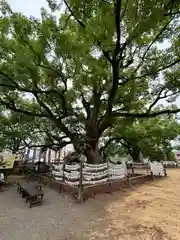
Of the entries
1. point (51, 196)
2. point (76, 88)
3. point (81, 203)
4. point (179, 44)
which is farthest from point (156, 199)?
point (76, 88)

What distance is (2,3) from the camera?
5945 millimetres

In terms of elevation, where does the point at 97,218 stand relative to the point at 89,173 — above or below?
below

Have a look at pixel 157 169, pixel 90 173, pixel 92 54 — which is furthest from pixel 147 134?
pixel 92 54

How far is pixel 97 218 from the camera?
480 centimetres

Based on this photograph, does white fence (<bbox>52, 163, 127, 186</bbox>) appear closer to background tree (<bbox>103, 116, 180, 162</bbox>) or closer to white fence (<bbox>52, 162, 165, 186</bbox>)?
white fence (<bbox>52, 162, 165, 186</bbox>)

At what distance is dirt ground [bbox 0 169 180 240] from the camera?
12.5ft

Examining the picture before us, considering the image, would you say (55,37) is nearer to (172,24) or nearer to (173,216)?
(172,24)

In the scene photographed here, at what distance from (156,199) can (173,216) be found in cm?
168

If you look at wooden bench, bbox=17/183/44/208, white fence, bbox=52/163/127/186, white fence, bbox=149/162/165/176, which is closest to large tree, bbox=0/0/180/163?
white fence, bbox=52/163/127/186

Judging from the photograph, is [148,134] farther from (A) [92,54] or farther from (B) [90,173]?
(A) [92,54]

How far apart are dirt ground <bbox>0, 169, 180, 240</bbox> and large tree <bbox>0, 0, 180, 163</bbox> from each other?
397cm

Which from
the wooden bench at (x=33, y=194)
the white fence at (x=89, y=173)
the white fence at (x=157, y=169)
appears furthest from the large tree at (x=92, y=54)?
the white fence at (x=157, y=169)

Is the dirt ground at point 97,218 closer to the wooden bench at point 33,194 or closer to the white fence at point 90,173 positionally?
the wooden bench at point 33,194

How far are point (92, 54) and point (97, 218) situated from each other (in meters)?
6.72
